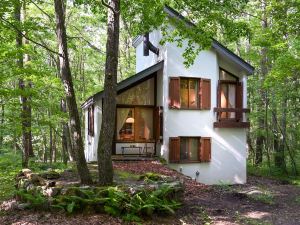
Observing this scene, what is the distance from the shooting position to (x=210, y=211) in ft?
30.7

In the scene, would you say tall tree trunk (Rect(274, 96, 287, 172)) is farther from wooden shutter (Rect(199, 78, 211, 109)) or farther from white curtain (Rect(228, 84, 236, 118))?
wooden shutter (Rect(199, 78, 211, 109))

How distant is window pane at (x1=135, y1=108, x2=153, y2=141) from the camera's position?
17.1 meters

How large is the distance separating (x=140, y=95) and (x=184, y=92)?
87.4 inches

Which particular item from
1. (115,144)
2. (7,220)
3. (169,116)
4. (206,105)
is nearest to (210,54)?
(206,105)

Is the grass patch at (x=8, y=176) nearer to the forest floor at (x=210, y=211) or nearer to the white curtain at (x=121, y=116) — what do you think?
the forest floor at (x=210, y=211)

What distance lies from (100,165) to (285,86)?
551 inches

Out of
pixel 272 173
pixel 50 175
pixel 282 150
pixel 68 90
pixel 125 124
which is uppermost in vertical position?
pixel 68 90

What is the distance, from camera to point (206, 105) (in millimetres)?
16734

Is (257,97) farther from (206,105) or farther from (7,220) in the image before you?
(7,220)

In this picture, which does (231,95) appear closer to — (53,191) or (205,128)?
(205,128)

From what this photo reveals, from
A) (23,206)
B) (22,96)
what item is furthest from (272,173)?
(23,206)

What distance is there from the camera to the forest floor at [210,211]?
7738mm

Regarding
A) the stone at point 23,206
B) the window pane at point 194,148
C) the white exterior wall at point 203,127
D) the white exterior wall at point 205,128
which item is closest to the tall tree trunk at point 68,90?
the stone at point 23,206

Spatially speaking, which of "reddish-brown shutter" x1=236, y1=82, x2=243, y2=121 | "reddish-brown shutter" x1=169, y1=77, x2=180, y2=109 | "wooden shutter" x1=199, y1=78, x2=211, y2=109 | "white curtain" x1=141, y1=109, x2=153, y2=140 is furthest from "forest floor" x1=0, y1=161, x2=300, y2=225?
"reddish-brown shutter" x1=236, y1=82, x2=243, y2=121
